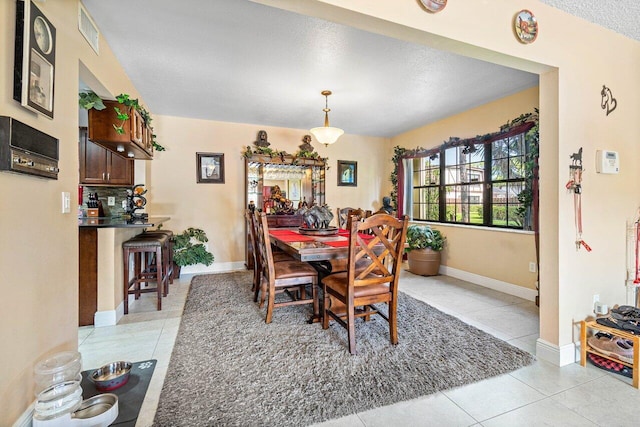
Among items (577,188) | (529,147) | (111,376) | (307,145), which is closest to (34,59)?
(111,376)

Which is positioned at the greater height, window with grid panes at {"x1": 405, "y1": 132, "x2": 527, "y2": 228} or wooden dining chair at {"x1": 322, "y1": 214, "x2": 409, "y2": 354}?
window with grid panes at {"x1": 405, "y1": 132, "x2": 527, "y2": 228}

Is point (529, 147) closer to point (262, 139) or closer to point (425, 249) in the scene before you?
point (425, 249)

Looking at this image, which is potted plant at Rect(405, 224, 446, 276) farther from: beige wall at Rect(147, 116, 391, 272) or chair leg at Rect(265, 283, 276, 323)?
chair leg at Rect(265, 283, 276, 323)

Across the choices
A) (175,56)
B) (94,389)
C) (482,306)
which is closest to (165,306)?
(94,389)

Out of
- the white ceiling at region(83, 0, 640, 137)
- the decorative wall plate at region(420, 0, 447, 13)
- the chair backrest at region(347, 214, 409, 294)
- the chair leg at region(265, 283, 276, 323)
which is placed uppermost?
the white ceiling at region(83, 0, 640, 137)

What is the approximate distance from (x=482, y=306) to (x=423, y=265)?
4.49ft

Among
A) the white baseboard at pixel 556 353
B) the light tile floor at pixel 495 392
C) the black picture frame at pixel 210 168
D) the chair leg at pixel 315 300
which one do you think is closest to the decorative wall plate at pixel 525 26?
the white baseboard at pixel 556 353

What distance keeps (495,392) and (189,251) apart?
160 inches

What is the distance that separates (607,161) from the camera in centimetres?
221

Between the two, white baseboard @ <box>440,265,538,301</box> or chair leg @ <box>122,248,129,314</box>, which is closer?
chair leg @ <box>122,248,129,314</box>

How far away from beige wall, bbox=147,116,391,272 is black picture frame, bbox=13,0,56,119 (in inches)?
118

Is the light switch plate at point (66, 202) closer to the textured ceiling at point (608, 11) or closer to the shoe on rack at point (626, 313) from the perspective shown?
the textured ceiling at point (608, 11)

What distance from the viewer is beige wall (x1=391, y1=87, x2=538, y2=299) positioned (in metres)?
3.48

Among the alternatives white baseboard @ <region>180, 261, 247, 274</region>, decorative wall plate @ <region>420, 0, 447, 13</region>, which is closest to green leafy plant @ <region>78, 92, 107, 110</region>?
decorative wall plate @ <region>420, 0, 447, 13</region>
